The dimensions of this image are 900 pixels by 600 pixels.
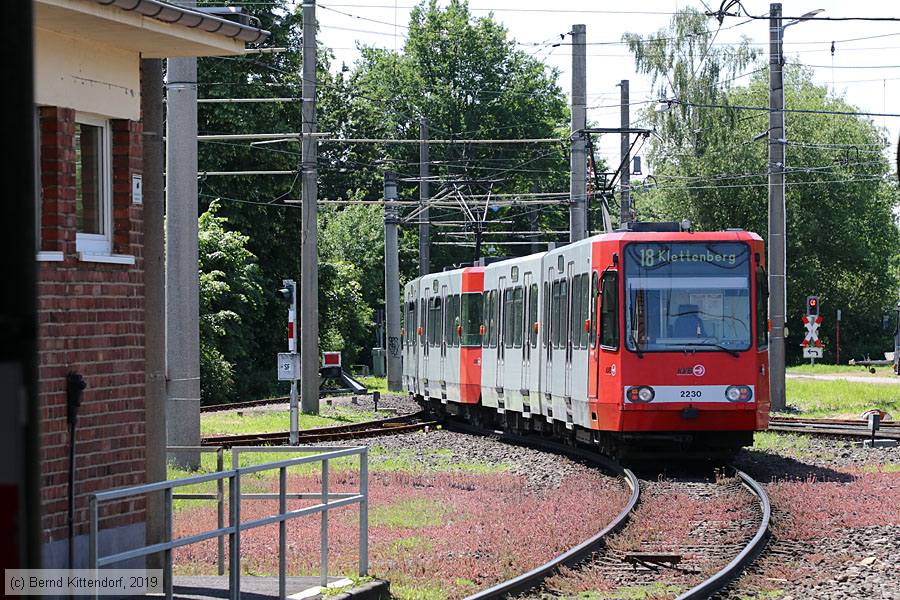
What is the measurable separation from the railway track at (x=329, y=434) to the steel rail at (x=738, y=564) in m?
10.6

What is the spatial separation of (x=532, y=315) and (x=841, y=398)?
1500 cm

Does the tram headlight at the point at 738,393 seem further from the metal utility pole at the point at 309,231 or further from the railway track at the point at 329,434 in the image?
the metal utility pole at the point at 309,231

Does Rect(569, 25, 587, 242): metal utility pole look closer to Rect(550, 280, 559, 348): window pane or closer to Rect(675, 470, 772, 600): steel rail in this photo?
Rect(550, 280, 559, 348): window pane

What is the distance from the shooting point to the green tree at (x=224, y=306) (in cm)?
4238

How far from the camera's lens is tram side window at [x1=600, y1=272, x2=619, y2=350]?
19.5m

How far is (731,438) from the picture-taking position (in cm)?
1997

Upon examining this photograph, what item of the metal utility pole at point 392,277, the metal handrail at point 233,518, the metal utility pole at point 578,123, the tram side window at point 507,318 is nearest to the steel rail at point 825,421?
the metal utility pole at point 578,123

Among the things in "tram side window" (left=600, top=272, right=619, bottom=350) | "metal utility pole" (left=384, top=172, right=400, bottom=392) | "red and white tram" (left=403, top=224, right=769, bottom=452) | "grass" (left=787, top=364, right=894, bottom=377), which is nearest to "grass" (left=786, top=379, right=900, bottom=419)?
"metal utility pole" (left=384, top=172, right=400, bottom=392)

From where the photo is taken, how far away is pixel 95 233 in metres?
10.0

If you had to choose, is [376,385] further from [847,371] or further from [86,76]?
[86,76]

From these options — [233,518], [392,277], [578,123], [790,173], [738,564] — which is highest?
[790,173]

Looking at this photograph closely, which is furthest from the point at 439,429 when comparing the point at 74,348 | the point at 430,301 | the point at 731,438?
the point at 74,348

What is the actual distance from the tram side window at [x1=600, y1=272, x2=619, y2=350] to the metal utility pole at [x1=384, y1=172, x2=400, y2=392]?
2219 centimetres

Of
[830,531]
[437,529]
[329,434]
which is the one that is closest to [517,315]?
[329,434]
